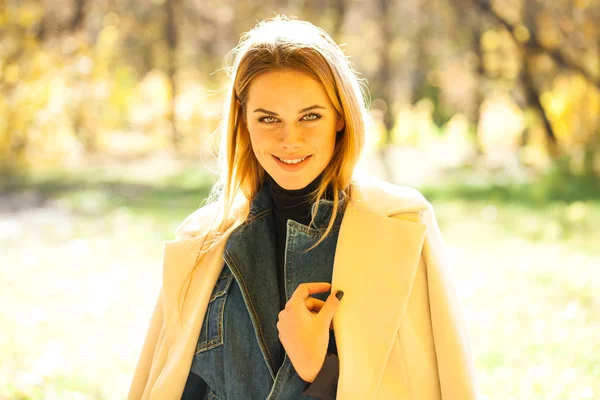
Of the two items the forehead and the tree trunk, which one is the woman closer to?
the forehead

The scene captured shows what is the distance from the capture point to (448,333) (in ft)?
4.42

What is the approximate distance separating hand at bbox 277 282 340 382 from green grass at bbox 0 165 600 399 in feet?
4.43

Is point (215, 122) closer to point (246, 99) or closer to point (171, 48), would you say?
point (171, 48)

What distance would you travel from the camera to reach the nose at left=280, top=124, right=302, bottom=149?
144cm

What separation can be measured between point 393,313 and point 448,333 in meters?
0.11

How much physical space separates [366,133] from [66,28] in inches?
197

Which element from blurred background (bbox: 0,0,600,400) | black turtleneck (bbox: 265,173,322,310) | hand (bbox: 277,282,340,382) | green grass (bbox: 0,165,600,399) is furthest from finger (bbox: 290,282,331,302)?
blurred background (bbox: 0,0,600,400)

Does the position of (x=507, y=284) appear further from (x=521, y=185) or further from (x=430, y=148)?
(x=430, y=148)

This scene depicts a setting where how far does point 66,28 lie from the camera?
584cm

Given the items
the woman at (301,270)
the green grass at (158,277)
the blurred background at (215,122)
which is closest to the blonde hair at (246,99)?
the woman at (301,270)

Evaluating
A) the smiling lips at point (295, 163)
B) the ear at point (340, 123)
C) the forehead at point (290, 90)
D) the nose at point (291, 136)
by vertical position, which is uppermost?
the forehead at point (290, 90)

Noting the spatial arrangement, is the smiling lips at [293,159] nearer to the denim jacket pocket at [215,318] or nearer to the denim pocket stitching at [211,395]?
the denim jacket pocket at [215,318]

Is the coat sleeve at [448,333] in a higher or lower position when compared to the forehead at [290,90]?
lower

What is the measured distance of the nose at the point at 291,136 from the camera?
144cm
